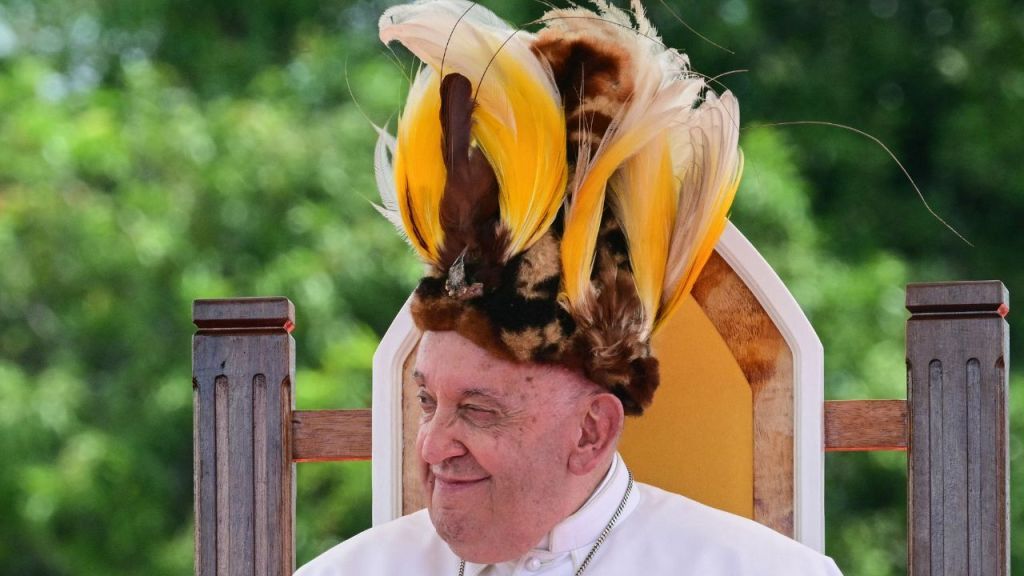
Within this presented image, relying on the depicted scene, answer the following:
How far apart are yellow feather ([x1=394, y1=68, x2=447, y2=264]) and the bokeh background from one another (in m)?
2.86

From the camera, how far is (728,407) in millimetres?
2209

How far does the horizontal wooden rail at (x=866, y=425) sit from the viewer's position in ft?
6.95

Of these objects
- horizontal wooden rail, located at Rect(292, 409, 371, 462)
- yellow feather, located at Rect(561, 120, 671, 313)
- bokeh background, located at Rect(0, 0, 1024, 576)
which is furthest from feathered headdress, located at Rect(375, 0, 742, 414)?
bokeh background, located at Rect(0, 0, 1024, 576)

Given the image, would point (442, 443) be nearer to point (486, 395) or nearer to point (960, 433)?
point (486, 395)

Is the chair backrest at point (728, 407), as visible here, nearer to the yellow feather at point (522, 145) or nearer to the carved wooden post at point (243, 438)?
the carved wooden post at point (243, 438)

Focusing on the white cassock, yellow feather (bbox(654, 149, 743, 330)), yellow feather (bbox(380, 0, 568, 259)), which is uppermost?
yellow feather (bbox(380, 0, 568, 259))

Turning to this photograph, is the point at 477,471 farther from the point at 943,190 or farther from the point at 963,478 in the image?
the point at 943,190

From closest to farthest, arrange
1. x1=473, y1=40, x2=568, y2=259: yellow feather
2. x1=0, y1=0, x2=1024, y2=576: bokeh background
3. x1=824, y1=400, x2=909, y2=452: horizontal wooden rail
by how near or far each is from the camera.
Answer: x1=473, y1=40, x2=568, y2=259: yellow feather → x1=824, y1=400, x2=909, y2=452: horizontal wooden rail → x1=0, y1=0, x2=1024, y2=576: bokeh background

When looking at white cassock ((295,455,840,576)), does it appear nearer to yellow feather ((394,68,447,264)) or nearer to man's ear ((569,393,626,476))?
man's ear ((569,393,626,476))

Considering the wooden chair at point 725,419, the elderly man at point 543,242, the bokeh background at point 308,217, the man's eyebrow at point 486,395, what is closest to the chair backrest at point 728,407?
the wooden chair at point 725,419

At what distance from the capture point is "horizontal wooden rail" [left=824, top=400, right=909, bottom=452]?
2.12 meters

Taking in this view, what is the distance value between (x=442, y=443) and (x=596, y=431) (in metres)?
0.19

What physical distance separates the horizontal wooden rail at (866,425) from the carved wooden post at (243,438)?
68 centimetres

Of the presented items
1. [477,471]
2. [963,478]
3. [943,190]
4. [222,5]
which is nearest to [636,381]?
[477,471]
